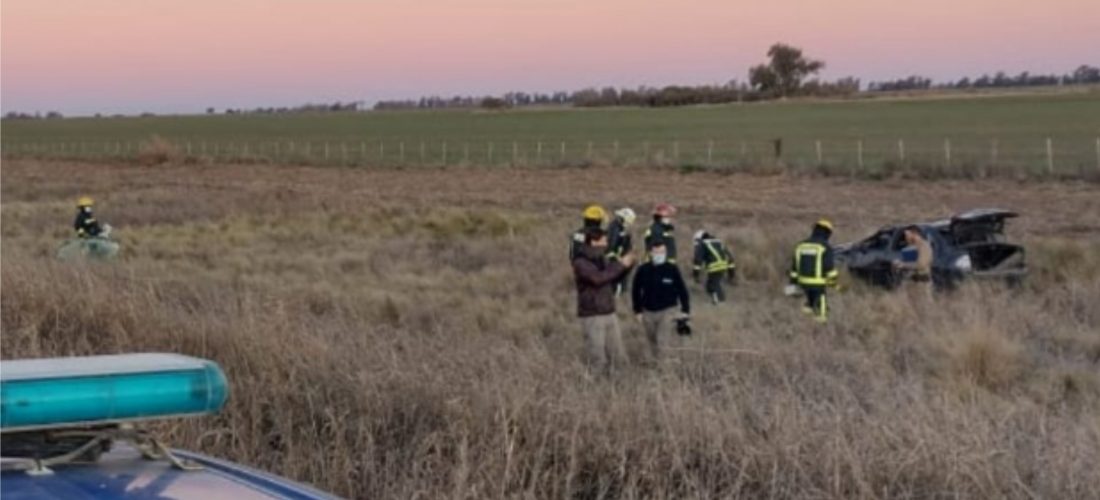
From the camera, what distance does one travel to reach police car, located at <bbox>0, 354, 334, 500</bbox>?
243cm

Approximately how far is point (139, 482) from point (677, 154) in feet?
214

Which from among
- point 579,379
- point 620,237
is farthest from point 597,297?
point 579,379

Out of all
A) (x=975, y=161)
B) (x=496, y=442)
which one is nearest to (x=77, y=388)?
(x=496, y=442)

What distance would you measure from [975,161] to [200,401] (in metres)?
47.6

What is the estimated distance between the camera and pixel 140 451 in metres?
2.66

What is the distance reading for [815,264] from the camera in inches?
669

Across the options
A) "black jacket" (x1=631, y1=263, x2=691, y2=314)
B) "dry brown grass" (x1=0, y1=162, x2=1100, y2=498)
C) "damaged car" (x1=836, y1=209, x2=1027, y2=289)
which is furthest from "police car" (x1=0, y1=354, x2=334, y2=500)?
"damaged car" (x1=836, y1=209, x2=1027, y2=289)

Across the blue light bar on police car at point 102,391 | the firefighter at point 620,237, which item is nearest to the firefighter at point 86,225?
A: the firefighter at point 620,237

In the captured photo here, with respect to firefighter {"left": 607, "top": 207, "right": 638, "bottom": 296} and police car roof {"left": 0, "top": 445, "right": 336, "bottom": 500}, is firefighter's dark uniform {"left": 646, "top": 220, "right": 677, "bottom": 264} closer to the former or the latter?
firefighter {"left": 607, "top": 207, "right": 638, "bottom": 296}

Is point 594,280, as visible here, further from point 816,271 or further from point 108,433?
point 108,433

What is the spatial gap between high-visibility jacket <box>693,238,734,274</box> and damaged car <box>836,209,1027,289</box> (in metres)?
2.04

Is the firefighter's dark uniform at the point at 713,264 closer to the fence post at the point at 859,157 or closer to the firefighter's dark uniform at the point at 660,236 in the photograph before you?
the firefighter's dark uniform at the point at 660,236

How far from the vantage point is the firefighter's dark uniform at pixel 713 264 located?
19.4 meters

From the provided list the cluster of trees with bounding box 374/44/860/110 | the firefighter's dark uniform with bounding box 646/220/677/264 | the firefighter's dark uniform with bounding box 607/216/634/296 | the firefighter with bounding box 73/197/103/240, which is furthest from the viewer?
the cluster of trees with bounding box 374/44/860/110
